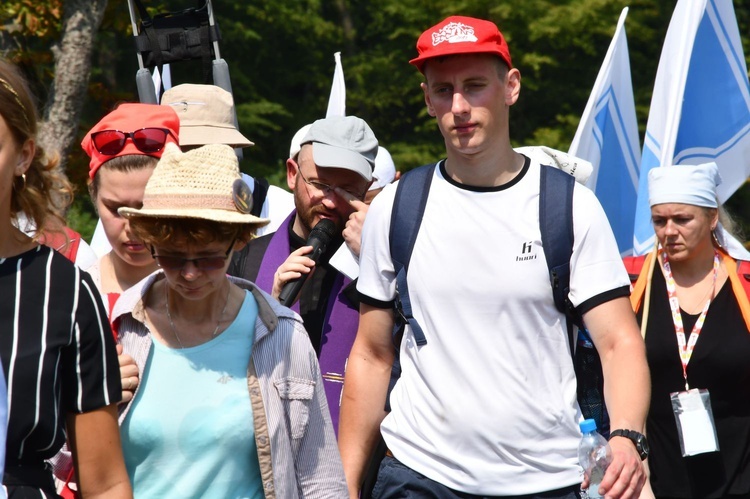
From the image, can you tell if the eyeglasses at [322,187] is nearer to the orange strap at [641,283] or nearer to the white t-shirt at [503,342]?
the white t-shirt at [503,342]

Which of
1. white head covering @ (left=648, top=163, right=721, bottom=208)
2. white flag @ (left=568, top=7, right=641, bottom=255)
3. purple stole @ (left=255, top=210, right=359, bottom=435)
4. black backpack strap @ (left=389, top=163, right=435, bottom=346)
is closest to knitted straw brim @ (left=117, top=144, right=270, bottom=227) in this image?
black backpack strap @ (left=389, top=163, right=435, bottom=346)

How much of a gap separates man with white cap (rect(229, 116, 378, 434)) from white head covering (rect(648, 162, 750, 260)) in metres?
2.18

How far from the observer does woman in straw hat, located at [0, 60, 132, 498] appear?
268cm

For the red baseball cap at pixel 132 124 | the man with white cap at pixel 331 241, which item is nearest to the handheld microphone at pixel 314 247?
the man with white cap at pixel 331 241

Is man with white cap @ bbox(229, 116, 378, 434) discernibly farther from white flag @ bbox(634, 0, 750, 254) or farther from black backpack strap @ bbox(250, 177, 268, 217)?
white flag @ bbox(634, 0, 750, 254)

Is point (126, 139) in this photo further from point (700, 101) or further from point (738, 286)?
point (700, 101)

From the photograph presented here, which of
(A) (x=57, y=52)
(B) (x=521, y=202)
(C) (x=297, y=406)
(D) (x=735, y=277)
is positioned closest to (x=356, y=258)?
(B) (x=521, y=202)

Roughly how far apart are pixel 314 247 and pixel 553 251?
119 centimetres

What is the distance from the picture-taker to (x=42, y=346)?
2709 mm

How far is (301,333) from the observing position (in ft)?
11.5

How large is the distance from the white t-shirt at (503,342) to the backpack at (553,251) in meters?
0.03

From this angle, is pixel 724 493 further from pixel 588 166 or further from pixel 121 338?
pixel 121 338

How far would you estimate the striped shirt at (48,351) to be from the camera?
8.77 ft

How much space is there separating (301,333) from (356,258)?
1.17 meters
